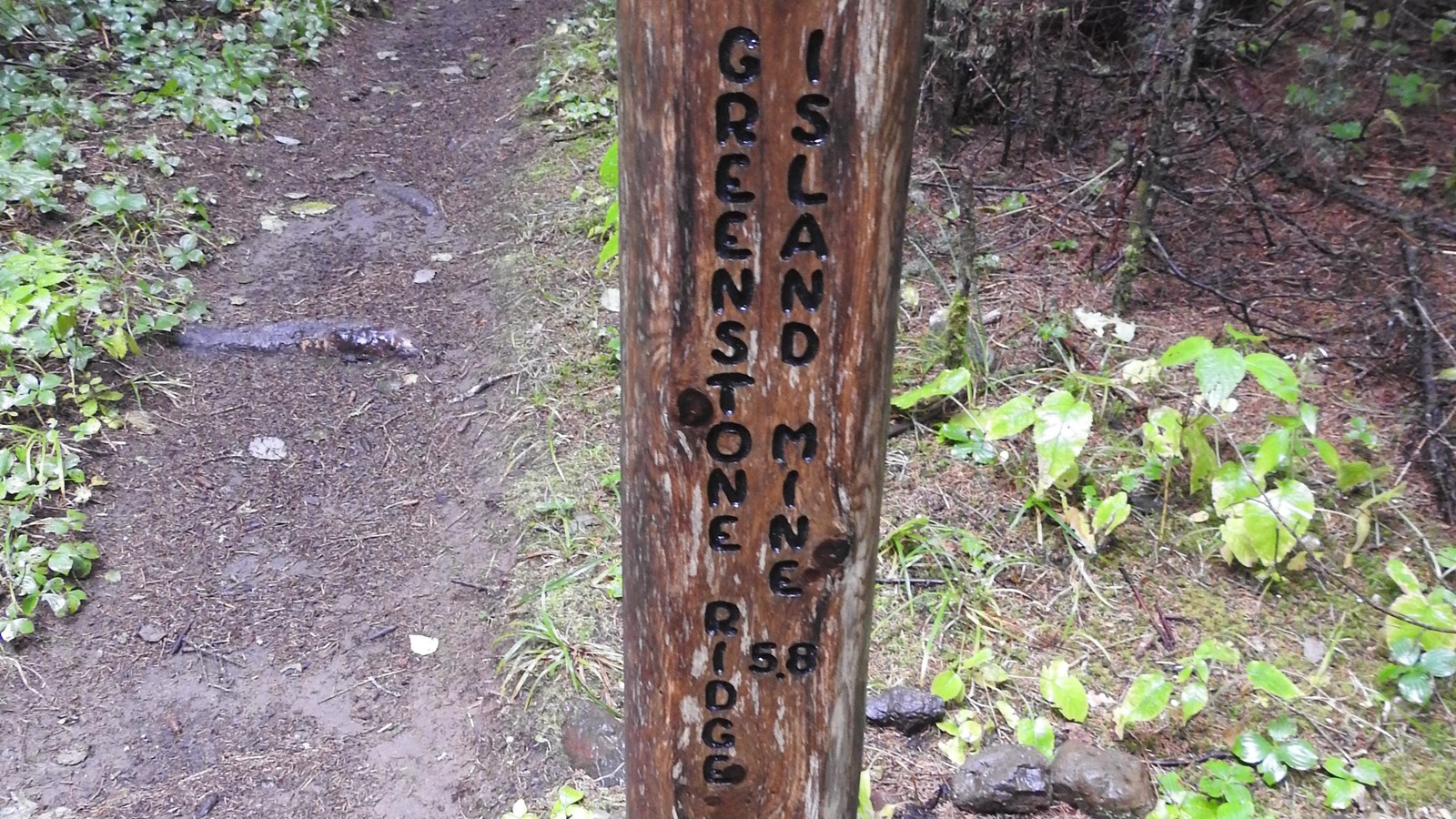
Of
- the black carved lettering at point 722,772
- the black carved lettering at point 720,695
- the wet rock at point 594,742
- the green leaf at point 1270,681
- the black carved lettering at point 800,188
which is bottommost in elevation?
the wet rock at point 594,742

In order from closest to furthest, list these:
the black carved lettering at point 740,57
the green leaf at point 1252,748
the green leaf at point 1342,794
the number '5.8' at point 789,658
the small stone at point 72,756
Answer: the black carved lettering at point 740,57
the number '5.8' at point 789,658
the green leaf at point 1342,794
the green leaf at point 1252,748
the small stone at point 72,756

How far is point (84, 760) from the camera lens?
2.64 meters

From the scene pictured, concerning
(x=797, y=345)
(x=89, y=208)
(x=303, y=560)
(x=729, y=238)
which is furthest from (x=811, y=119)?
(x=89, y=208)

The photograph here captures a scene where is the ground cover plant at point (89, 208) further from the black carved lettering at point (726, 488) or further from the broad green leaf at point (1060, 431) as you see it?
the broad green leaf at point (1060, 431)

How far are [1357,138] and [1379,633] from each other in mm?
2898

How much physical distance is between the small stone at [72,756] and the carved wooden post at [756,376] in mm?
2018

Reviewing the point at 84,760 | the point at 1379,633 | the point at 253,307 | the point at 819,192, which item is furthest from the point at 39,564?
the point at 1379,633

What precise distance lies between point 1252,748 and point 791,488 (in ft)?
5.67

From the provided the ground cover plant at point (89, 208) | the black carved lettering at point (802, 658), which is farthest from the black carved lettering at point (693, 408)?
the ground cover plant at point (89, 208)

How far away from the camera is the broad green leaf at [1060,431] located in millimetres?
2832

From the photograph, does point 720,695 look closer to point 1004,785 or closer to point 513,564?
point 1004,785

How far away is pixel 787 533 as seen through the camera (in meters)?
1.41

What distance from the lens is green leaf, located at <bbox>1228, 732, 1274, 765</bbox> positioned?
2318mm

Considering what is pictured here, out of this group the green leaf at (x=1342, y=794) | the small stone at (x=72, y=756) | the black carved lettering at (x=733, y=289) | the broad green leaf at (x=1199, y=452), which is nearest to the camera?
the black carved lettering at (x=733, y=289)
